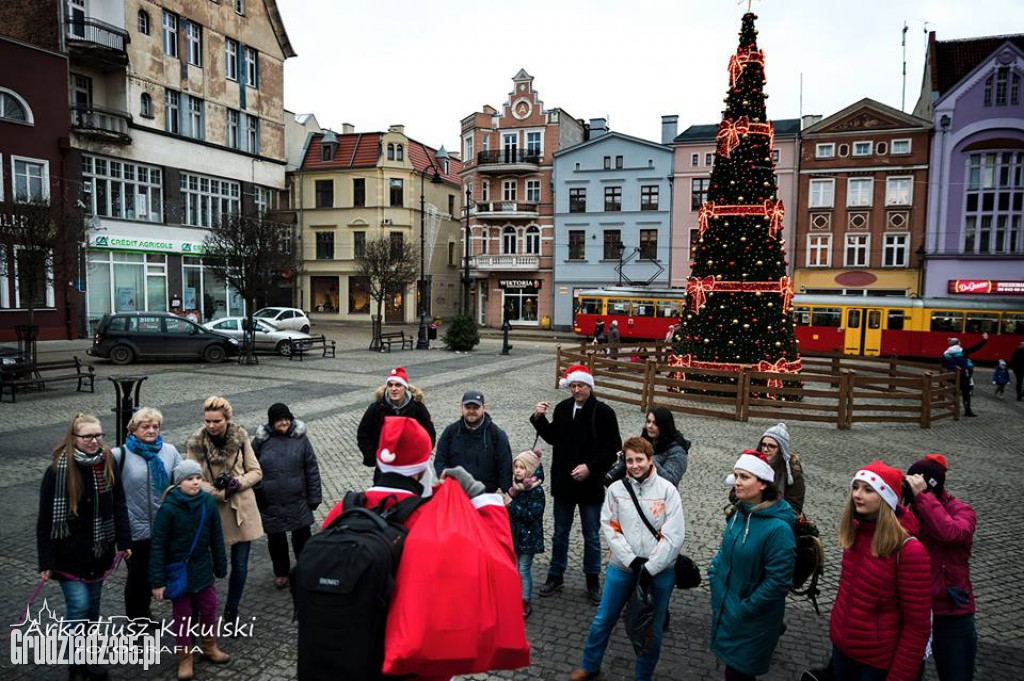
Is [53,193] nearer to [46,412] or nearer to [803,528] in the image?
[46,412]

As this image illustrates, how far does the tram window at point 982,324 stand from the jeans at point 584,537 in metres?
28.5

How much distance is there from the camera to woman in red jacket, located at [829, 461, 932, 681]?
10.3 ft

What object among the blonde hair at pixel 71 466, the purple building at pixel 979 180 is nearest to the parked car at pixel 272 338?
the blonde hair at pixel 71 466

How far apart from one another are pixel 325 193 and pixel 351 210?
2440 millimetres

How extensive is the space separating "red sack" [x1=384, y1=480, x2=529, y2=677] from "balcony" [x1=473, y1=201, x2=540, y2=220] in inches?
1660

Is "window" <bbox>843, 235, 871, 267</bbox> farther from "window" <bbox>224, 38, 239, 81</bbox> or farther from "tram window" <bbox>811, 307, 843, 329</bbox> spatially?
"window" <bbox>224, 38, 239, 81</bbox>

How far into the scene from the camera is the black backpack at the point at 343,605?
2207 millimetres

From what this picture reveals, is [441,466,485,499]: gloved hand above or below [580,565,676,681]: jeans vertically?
above

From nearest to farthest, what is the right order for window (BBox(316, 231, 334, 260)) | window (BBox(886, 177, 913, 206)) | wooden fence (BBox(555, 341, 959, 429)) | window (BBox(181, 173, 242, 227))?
1. wooden fence (BBox(555, 341, 959, 429))
2. window (BBox(181, 173, 242, 227))
3. window (BBox(886, 177, 913, 206))
4. window (BBox(316, 231, 334, 260))

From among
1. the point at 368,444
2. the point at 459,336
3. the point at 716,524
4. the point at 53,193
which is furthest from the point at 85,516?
the point at 53,193

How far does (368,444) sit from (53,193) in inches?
1084

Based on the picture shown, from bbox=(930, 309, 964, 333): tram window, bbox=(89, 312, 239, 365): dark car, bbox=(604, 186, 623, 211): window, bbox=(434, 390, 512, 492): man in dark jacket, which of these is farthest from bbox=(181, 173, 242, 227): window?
bbox=(930, 309, 964, 333): tram window

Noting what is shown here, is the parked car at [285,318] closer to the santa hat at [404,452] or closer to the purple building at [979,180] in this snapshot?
the santa hat at [404,452]

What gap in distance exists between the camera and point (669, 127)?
42500 mm
